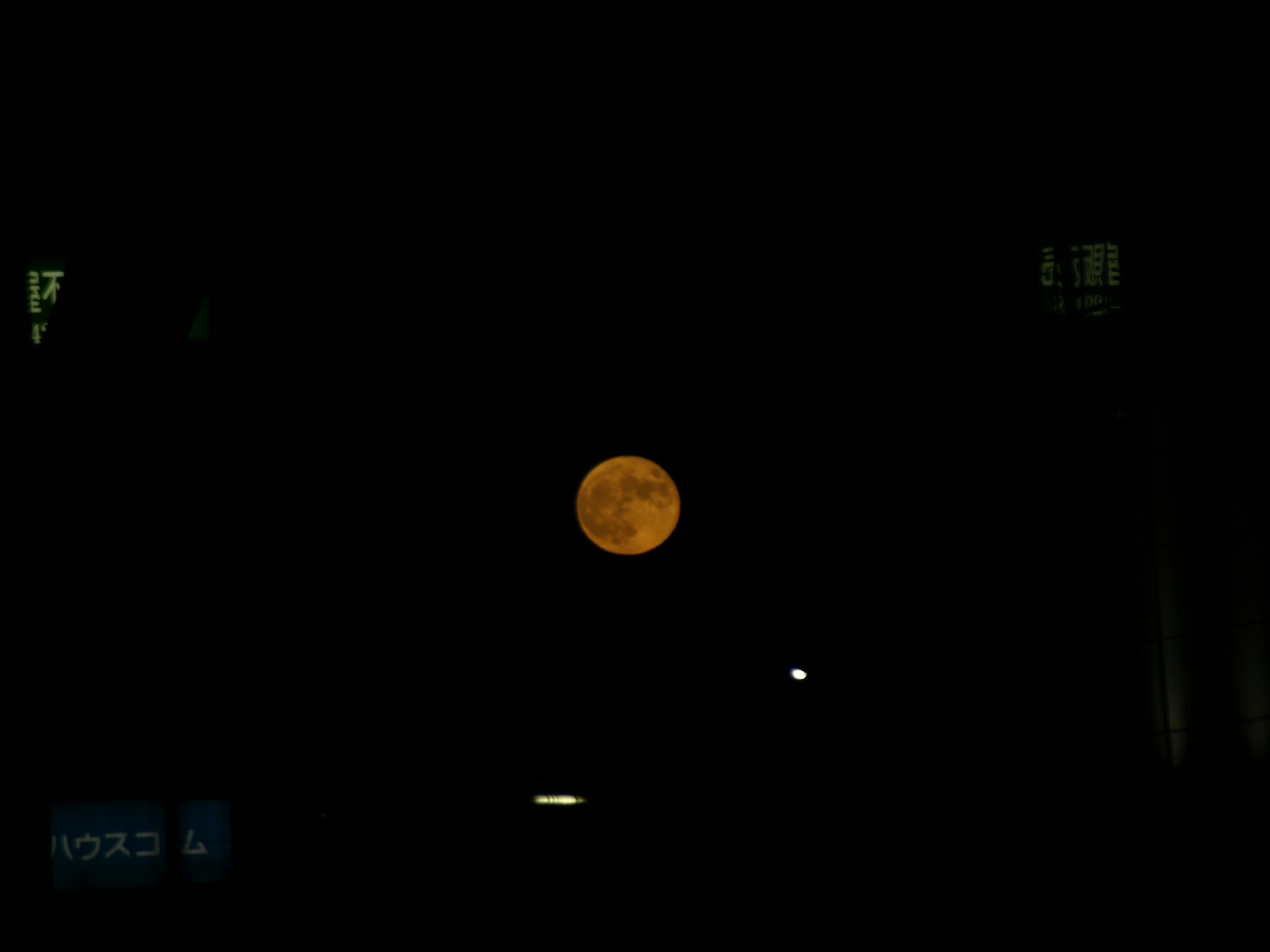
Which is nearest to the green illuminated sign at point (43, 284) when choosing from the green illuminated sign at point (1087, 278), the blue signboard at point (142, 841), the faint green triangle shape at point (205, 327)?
the faint green triangle shape at point (205, 327)

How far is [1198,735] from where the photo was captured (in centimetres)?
891

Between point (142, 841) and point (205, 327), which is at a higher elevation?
point (205, 327)

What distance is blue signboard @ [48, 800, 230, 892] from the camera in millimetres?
9852

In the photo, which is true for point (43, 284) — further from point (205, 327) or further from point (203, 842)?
point (203, 842)

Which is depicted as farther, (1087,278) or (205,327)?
(205,327)

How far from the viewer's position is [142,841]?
993cm

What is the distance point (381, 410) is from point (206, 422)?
156 centimetres

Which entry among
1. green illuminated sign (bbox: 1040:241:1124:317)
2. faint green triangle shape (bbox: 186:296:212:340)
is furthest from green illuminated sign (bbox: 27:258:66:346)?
green illuminated sign (bbox: 1040:241:1124:317)

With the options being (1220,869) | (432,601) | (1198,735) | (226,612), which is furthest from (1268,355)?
(226,612)

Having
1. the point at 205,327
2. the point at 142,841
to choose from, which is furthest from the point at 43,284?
the point at 142,841

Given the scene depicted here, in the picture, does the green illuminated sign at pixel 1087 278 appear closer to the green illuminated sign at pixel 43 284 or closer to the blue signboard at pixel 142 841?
the green illuminated sign at pixel 43 284

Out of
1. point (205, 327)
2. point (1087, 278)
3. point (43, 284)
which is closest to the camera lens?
point (43, 284)

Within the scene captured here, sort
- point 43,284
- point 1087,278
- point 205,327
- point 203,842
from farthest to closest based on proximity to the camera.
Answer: point 205,327
point 203,842
point 1087,278
point 43,284

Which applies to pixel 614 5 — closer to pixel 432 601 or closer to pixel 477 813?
pixel 432 601
